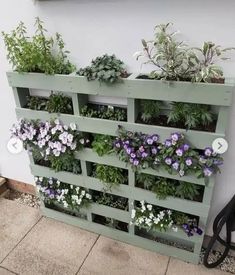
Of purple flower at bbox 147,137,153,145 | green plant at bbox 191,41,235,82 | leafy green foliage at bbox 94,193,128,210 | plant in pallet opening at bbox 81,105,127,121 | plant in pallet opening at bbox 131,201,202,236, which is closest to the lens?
green plant at bbox 191,41,235,82

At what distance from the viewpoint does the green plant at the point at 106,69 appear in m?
1.38

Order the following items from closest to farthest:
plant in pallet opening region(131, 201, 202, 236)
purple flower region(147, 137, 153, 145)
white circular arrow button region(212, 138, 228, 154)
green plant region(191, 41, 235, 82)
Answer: green plant region(191, 41, 235, 82) < white circular arrow button region(212, 138, 228, 154) < purple flower region(147, 137, 153, 145) < plant in pallet opening region(131, 201, 202, 236)

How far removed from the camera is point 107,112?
5.26 ft

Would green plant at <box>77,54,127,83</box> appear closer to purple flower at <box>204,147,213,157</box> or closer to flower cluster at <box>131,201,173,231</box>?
purple flower at <box>204,147,213,157</box>

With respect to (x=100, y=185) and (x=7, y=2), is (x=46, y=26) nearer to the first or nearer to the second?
(x=7, y=2)

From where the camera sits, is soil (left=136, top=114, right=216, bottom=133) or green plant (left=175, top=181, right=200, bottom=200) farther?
green plant (left=175, top=181, right=200, bottom=200)

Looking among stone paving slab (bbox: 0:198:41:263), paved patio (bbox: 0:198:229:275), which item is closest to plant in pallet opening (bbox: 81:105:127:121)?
paved patio (bbox: 0:198:229:275)

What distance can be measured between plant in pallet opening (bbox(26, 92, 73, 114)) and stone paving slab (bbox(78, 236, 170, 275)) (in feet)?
3.38

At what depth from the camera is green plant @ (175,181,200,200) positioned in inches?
62.5

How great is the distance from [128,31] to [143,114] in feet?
1.52

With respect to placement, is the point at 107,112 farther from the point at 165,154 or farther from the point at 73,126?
the point at 165,154

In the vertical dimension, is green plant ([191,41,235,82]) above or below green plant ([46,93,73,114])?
above

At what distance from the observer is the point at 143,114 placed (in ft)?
4.95

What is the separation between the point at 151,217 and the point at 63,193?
2.24 feet
